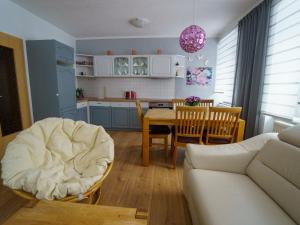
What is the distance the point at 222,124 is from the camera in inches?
84.7

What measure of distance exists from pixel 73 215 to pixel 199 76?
416cm

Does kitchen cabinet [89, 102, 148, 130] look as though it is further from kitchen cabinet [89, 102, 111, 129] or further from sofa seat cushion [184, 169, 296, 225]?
sofa seat cushion [184, 169, 296, 225]

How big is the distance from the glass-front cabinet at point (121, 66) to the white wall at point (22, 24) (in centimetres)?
145

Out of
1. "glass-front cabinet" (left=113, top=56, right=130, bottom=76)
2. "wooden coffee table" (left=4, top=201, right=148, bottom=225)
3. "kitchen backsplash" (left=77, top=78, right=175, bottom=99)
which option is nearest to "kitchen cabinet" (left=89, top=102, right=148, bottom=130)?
"kitchen backsplash" (left=77, top=78, right=175, bottom=99)

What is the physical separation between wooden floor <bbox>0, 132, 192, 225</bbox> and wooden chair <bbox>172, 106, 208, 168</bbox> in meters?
0.32

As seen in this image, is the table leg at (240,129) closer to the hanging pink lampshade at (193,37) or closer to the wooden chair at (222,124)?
the wooden chair at (222,124)

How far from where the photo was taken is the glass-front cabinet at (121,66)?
4.26 m

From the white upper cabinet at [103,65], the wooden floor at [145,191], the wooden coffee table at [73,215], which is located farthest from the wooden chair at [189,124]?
the white upper cabinet at [103,65]

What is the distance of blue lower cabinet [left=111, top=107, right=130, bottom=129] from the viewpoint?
4141 millimetres

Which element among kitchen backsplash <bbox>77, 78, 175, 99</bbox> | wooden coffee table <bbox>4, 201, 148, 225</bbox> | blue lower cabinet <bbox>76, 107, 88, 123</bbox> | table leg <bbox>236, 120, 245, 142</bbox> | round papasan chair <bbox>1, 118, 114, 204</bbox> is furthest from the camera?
kitchen backsplash <bbox>77, 78, 175, 99</bbox>

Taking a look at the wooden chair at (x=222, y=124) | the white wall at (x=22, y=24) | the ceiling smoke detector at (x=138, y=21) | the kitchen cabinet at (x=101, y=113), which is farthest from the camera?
the kitchen cabinet at (x=101, y=113)

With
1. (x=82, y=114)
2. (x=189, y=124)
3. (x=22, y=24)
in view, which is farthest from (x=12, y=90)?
(x=189, y=124)

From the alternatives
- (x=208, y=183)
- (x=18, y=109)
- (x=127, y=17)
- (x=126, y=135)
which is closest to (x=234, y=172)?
(x=208, y=183)

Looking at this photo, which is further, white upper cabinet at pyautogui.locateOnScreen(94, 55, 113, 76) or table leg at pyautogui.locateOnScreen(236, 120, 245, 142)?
white upper cabinet at pyautogui.locateOnScreen(94, 55, 113, 76)
